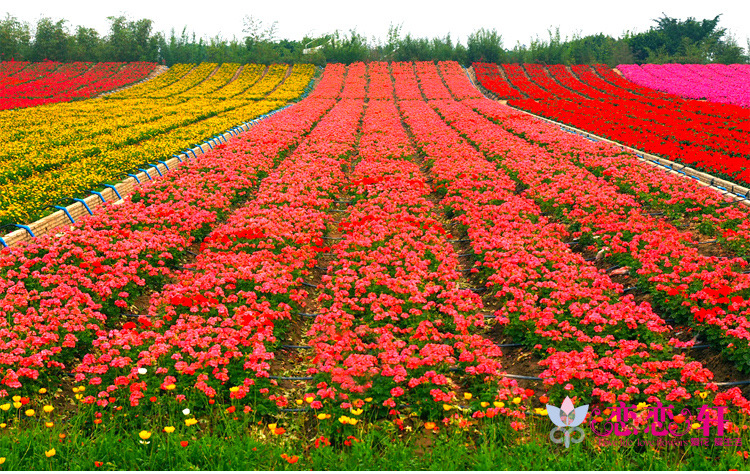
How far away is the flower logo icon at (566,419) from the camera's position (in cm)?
487

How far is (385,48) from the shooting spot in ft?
246

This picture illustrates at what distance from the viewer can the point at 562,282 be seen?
7.67 meters

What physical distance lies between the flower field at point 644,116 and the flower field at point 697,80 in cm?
237

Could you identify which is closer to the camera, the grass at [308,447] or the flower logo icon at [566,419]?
the grass at [308,447]

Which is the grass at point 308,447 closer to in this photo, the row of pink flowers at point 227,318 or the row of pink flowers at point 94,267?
the row of pink flowers at point 227,318

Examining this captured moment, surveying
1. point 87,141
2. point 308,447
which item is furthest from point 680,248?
point 87,141

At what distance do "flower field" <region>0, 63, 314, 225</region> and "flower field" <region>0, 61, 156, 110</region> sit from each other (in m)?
6.80

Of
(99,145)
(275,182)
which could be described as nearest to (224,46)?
(99,145)

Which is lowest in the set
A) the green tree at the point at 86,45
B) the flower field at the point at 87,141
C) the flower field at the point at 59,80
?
the flower field at the point at 87,141

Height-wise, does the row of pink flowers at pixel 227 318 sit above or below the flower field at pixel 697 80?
below

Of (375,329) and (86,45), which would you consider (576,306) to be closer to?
(375,329)

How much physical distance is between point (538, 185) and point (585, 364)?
874 centimetres

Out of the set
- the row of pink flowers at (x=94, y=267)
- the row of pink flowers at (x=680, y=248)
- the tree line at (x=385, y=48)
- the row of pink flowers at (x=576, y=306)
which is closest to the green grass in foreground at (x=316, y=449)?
the row of pink flowers at (x=576, y=306)

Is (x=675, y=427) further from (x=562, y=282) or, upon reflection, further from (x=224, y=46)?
(x=224, y=46)
